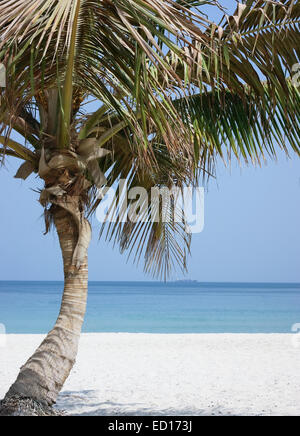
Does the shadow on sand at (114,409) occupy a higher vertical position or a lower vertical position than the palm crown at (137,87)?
lower

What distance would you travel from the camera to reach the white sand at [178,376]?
529 cm

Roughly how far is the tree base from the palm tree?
0.05 meters

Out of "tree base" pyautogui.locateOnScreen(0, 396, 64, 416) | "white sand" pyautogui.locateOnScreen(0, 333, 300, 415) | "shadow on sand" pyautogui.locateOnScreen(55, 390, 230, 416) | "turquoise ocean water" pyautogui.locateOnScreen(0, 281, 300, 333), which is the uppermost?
"turquoise ocean water" pyautogui.locateOnScreen(0, 281, 300, 333)

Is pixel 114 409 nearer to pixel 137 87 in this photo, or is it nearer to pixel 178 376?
pixel 178 376

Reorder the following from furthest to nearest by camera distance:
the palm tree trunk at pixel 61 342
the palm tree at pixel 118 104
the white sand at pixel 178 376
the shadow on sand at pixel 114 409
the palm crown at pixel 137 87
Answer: the white sand at pixel 178 376
the shadow on sand at pixel 114 409
the palm tree trunk at pixel 61 342
the palm tree at pixel 118 104
the palm crown at pixel 137 87

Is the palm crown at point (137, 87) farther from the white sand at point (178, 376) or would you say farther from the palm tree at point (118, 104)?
the white sand at point (178, 376)

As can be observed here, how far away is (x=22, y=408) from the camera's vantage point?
384 centimetres

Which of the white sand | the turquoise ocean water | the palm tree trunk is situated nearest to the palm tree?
the palm tree trunk

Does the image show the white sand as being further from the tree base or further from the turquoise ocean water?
the turquoise ocean water

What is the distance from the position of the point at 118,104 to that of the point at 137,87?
0.81 metres

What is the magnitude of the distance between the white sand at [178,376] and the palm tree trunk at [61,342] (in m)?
1.07

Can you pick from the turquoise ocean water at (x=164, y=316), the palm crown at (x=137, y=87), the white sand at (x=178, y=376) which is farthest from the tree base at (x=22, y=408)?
the turquoise ocean water at (x=164, y=316)

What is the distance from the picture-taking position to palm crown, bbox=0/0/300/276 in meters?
2.91
